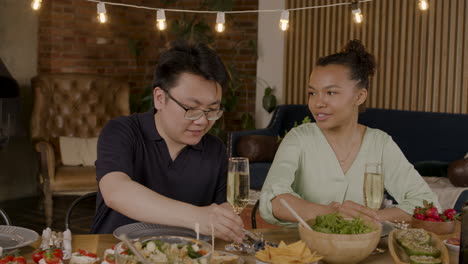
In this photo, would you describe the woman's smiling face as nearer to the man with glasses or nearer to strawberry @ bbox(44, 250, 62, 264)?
the man with glasses

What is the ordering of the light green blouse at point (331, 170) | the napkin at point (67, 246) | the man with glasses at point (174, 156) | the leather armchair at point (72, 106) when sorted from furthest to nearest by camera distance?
the leather armchair at point (72, 106)
the light green blouse at point (331, 170)
the man with glasses at point (174, 156)
the napkin at point (67, 246)

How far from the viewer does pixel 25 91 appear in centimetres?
638

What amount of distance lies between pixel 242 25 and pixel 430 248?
18.8ft

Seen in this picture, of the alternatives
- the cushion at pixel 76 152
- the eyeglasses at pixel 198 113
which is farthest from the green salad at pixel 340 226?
the cushion at pixel 76 152

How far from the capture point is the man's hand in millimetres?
1651

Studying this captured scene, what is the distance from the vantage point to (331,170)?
2.36 metres

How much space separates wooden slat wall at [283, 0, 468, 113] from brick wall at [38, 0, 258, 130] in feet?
2.52

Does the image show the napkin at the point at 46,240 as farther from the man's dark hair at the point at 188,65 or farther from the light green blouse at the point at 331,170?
the light green blouse at the point at 331,170

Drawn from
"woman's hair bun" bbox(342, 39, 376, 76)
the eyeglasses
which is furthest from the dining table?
"woman's hair bun" bbox(342, 39, 376, 76)

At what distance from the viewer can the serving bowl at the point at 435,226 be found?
6.57 feet

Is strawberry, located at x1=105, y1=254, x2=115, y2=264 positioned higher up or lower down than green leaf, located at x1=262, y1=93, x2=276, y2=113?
lower down

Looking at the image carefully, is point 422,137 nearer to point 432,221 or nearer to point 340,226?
point 432,221

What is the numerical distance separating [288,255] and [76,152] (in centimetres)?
462

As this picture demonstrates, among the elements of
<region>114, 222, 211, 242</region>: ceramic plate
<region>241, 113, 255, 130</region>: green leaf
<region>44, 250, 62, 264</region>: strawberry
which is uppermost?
<region>114, 222, 211, 242</region>: ceramic plate
